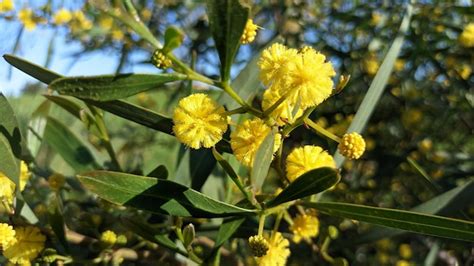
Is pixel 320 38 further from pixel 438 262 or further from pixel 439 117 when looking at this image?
pixel 438 262

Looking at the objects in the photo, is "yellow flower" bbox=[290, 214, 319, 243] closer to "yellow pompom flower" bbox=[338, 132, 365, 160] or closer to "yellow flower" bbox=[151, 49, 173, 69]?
"yellow pompom flower" bbox=[338, 132, 365, 160]

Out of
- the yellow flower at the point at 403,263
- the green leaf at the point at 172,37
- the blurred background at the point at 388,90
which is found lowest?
the yellow flower at the point at 403,263

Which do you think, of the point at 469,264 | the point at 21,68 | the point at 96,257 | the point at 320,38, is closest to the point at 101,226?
the point at 96,257

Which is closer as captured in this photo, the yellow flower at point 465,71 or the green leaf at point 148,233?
the green leaf at point 148,233

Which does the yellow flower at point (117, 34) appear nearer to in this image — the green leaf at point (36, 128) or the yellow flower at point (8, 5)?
the yellow flower at point (8, 5)

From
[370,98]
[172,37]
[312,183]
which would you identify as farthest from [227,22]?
[370,98]

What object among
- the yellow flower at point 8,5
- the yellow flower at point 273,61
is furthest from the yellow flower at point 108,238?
the yellow flower at point 8,5

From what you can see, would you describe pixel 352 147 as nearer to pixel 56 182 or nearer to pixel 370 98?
pixel 370 98
